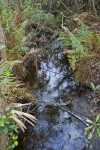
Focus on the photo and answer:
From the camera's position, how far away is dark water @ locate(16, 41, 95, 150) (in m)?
2.45

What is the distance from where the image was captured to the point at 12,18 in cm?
399

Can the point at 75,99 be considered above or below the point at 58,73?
below

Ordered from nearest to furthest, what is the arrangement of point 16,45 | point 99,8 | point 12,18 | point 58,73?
point 16,45
point 12,18
point 58,73
point 99,8

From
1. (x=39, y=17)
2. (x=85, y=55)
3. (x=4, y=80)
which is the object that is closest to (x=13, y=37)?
(x=85, y=55)

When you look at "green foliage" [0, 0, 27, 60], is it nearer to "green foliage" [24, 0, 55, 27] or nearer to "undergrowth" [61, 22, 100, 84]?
"undergrowth" [61, 22, 100, 84]

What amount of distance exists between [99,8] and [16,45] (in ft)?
17.7

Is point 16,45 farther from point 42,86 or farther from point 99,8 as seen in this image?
point 99,8

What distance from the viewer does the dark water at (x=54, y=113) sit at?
2.45 meters

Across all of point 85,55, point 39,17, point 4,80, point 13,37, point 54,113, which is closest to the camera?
point 4,80

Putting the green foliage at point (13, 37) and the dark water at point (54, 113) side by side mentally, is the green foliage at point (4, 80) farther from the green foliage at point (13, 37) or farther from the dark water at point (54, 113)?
the green foliage at point (13, 37)

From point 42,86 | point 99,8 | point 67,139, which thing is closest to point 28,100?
point 42,86

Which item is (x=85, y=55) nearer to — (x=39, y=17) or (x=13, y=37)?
(x=13, y=37)

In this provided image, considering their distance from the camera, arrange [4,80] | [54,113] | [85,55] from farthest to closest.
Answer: [85,55] → [54,113] → [4,80]

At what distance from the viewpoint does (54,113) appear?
10.0ft
